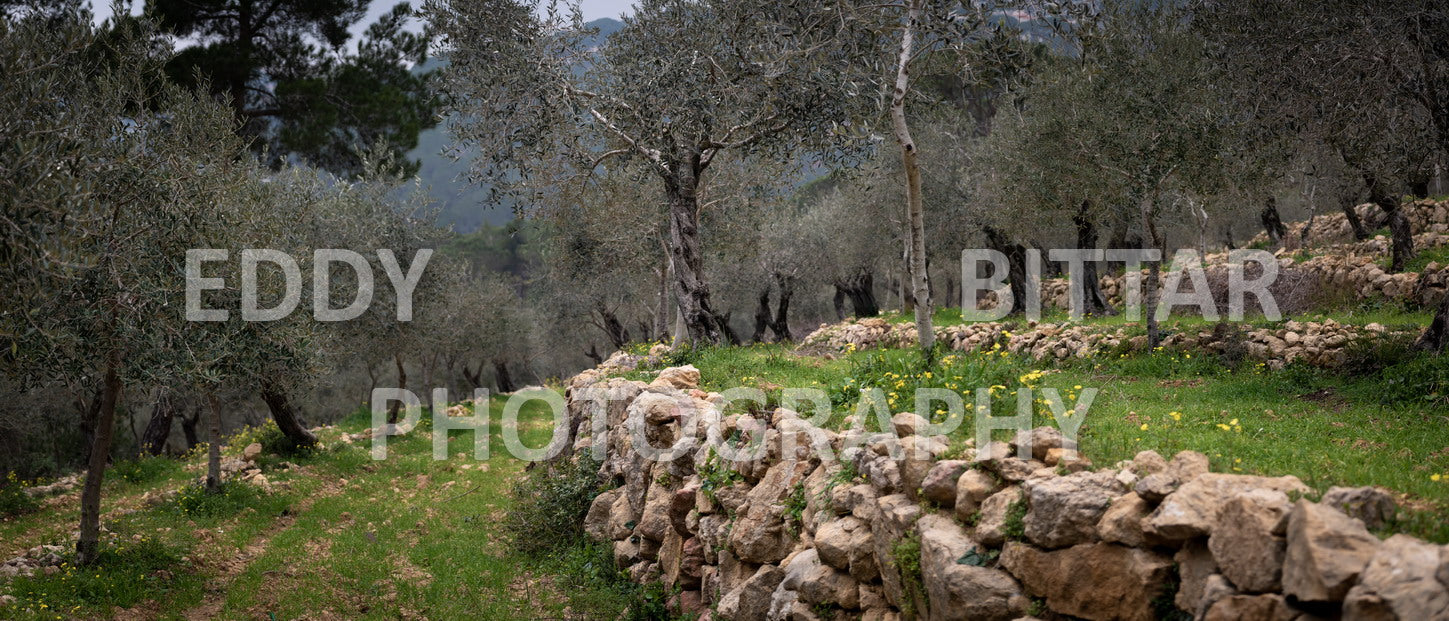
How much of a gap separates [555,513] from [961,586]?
29.2 feet

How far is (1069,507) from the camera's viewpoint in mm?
5453

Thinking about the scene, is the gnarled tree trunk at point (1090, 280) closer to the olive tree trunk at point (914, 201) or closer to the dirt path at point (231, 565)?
the olive tree trunk at point (914, 201)

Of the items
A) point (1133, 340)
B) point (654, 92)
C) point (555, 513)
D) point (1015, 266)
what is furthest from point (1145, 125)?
point (555, 513)

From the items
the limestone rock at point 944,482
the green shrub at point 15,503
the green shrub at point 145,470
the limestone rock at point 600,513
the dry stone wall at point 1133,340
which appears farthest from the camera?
the green shrub at point 145,470

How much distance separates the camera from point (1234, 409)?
965 cm

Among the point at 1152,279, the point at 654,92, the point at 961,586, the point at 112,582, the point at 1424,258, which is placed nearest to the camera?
the point at 961,586

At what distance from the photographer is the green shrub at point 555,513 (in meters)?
13.2

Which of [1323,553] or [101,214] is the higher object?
[101,214]

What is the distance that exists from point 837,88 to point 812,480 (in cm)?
902

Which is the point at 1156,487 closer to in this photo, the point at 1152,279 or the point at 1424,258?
the point at 1152,279

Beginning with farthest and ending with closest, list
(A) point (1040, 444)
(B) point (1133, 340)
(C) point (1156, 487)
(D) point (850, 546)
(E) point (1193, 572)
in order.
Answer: (B) point (1133, 340) → (D) point (850, 546) → (A) point (1040, 444) → (C) point (1156, 487) → (E) point (1193, 572)

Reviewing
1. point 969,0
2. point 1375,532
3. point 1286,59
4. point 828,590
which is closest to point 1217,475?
point 1375,532

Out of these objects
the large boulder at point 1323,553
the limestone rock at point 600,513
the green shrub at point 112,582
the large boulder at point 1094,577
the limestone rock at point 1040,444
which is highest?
the limestone rock at point 1040,444

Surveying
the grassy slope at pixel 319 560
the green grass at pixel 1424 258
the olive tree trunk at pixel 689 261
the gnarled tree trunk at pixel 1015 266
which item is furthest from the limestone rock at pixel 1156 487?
the gnarled tree trunk at pixel 1015 266
